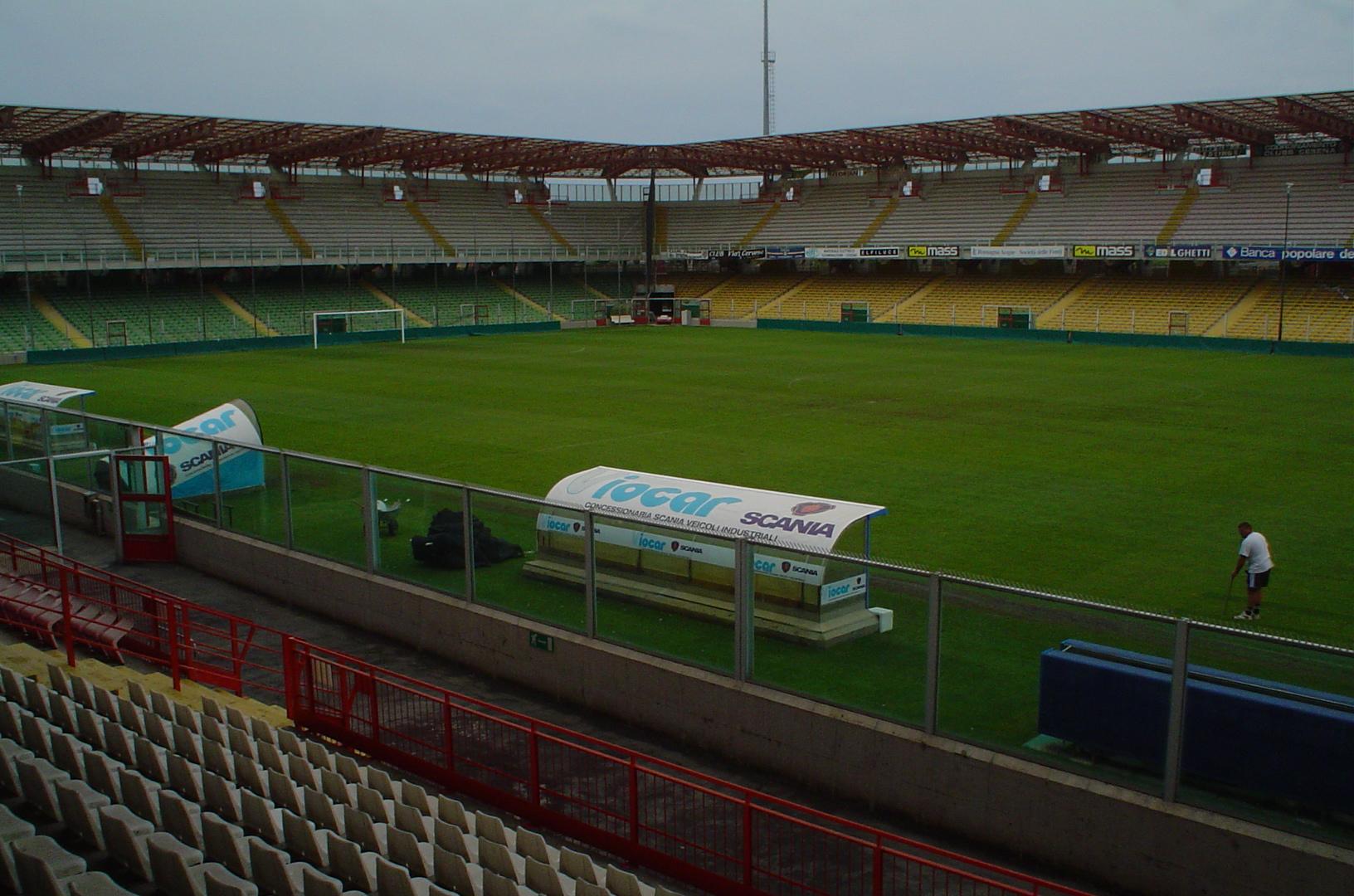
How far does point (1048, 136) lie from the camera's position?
6694cm

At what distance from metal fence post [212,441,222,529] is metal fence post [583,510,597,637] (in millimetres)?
7623

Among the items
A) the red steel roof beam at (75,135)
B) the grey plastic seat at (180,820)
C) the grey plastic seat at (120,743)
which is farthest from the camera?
the red steel roof beam at (75,135)

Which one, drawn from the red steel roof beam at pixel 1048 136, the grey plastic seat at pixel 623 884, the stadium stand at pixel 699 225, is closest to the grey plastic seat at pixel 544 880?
the grey plastic seat at pixel 623 884

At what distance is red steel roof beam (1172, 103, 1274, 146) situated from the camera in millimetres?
57438

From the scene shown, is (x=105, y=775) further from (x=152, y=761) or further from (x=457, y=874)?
(x=457, y=874)

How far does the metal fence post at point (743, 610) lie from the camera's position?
11547 mm

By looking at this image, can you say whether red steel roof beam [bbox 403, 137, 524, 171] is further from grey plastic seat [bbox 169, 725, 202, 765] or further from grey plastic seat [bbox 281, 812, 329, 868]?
grey plastic seat [bbox 281, 812, 329, 868]

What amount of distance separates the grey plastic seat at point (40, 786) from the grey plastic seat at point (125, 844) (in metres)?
0.60

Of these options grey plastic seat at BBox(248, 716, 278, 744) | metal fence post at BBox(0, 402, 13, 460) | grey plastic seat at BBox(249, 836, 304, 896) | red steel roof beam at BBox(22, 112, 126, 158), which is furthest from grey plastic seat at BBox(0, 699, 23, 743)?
red steel roof beam at BBox(22, 112, 126, 158)

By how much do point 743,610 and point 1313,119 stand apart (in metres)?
57.0

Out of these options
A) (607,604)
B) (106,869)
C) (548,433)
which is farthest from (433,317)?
(106,869)

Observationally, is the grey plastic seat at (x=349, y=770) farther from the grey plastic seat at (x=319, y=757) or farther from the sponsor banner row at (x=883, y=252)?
the sponsor banner row at (x=883, y=252)

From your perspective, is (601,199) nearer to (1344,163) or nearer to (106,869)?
(1344,163)

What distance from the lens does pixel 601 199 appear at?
90125 millimetres
